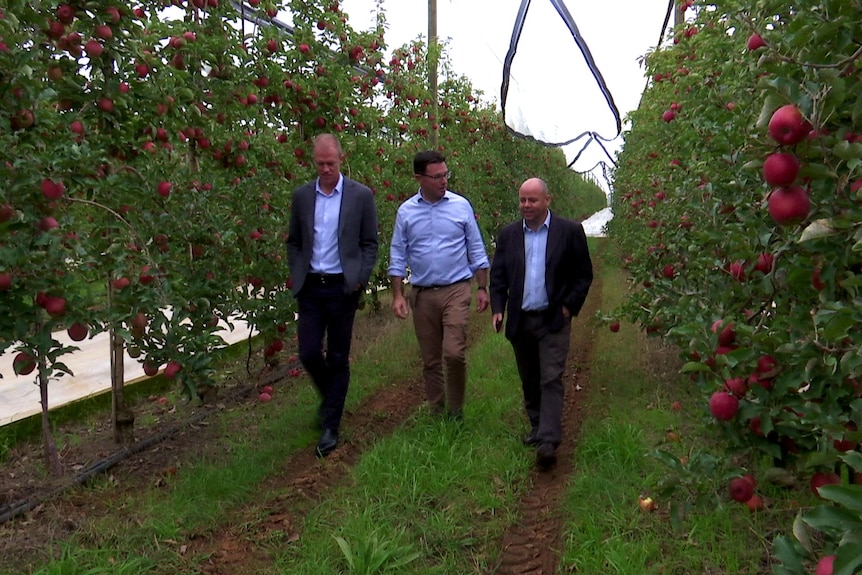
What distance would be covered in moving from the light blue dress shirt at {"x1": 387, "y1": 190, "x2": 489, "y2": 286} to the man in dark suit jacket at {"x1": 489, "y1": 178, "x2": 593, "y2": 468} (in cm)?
33

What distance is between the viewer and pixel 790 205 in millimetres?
1240

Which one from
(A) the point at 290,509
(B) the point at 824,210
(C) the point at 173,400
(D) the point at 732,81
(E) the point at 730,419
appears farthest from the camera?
(C) the point at 173,400

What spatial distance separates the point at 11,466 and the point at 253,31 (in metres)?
3.32

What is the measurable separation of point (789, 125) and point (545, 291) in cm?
244

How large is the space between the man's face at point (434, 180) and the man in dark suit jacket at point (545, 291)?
18.8 inches

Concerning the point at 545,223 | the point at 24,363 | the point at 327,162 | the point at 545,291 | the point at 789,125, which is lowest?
the point at 24,363

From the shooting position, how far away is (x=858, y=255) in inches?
52.8

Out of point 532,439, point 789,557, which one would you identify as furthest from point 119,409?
point 789,557

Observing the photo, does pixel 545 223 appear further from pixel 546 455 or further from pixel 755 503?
pixel 755 503

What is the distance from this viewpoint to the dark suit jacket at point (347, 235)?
3625 mm

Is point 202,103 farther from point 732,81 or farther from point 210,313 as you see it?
point 732,81

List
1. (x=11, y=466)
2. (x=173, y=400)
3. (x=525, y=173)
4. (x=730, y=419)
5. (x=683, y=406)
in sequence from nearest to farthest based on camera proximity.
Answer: (x=730, y=419)
(x=11, y=466)
(x=683, y=406)
(x=173, y=400)
(x=525, y=173)

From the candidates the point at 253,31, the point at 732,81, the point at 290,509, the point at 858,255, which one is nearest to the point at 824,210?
the point at 858,255

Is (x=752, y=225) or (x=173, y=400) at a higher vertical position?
(x=752, y=225)
